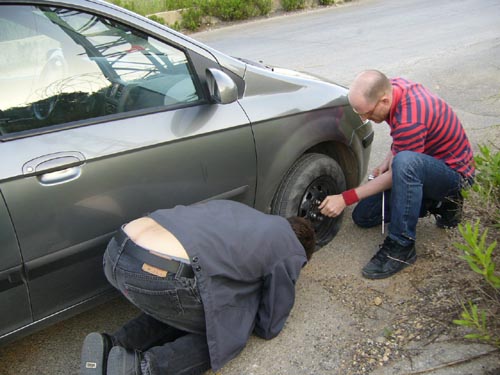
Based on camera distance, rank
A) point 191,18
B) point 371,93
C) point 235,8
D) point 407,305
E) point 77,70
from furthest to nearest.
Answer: point 235,8, point 191,18, point 371,93, point 407,305, point 77,70

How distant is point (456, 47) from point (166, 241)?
7909 mm

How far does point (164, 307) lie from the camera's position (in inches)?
92.0

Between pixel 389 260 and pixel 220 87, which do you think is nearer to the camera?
pixel 220 87

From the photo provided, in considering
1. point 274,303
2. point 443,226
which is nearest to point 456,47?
point 443,226

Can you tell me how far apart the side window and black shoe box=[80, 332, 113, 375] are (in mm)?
935

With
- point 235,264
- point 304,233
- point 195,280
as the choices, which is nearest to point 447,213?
point 304,233

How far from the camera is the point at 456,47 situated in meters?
8.89

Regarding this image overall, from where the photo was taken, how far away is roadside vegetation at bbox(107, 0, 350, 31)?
12.8 metres

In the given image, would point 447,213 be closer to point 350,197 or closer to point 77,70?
point 350,197

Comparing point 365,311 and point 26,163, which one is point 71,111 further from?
point 365,311

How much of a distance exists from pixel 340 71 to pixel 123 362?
6132 mm

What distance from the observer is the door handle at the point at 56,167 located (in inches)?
85.3

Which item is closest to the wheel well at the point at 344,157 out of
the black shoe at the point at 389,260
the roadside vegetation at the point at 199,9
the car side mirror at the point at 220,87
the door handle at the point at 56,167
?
the black shoe at the point at 389,260

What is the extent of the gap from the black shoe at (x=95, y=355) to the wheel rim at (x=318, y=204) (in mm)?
1397
